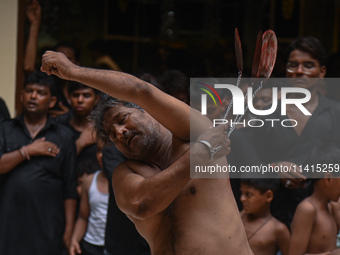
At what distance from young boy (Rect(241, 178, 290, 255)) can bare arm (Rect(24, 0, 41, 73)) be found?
6.82 feet

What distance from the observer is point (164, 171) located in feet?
8.61

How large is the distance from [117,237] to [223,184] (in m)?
1.55

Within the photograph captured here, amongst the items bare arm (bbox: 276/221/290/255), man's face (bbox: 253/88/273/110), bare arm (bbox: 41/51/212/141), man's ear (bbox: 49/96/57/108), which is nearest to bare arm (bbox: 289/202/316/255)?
bare arm (bbox: 276/221/290/255)

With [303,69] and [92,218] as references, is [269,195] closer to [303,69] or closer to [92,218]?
[303,69]

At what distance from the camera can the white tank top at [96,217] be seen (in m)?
4.52

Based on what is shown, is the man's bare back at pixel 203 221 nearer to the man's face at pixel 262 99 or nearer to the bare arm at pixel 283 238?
the bare arm at pixel 283 238

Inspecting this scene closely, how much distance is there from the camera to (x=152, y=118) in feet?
9.76

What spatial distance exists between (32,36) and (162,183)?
304 cm

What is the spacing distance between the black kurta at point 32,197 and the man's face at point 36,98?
0.36ft

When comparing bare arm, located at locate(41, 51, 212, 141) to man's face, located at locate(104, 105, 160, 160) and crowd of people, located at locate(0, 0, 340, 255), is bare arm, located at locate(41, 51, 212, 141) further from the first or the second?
man's face, located at locate(104, 105, 160, 160)

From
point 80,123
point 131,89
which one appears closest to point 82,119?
point 80,123

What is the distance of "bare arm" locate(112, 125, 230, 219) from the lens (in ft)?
8.51

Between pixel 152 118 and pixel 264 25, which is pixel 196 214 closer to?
pixel 152 118

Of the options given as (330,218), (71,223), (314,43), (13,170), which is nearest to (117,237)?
(71,223)
